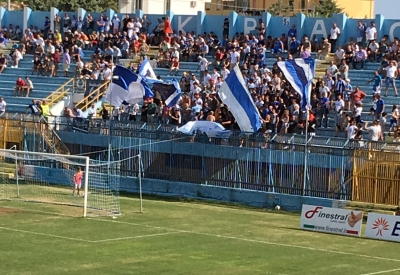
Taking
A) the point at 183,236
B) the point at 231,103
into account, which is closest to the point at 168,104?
the point at 231,103

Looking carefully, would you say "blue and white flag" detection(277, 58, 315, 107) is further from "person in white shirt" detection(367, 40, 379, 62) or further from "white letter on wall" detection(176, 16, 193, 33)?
"white letter on wall" detection(176, 16, 193, 33)

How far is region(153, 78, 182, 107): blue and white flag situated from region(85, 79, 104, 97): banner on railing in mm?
8444

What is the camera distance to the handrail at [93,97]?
1745 inches

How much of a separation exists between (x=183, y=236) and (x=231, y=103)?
11.1m

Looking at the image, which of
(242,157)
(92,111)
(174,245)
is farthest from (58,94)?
(174,245)

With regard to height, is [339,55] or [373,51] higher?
[373,51]

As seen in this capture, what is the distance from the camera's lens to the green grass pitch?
18.4 meters

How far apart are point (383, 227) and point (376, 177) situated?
4990 millimetres

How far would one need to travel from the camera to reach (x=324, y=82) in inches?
1462

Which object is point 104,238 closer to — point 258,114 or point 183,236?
point 183,236

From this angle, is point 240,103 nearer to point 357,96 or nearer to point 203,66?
point 357,96

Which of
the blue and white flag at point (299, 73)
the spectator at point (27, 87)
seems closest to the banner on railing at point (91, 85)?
the spectator at point (27, 87)

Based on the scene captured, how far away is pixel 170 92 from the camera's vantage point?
120 ft

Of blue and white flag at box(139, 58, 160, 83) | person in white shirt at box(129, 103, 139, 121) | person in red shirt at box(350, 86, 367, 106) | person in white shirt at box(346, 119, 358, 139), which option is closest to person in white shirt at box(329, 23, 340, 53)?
person in red shirt at box(350, 86, 367, 106)
